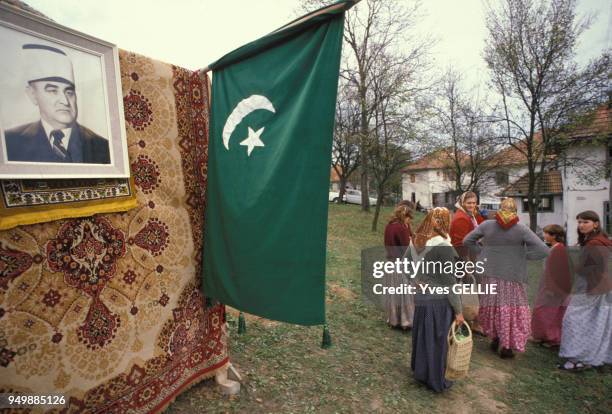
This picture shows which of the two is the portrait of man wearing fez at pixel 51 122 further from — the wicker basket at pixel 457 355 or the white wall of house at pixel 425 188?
the white wall of house at pixel 425 188

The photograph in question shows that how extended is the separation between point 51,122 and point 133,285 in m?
1.13

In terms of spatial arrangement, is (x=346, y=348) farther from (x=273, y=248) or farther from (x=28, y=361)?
(x=28, y=361)

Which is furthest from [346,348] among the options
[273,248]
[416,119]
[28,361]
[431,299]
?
[416,119]

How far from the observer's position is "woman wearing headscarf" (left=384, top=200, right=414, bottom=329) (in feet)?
15.9

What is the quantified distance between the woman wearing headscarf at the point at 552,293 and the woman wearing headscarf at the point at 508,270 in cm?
62

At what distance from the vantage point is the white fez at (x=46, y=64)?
170 cm

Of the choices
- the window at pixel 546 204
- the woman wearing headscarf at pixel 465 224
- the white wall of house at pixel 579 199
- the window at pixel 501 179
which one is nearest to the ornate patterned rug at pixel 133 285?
the woman wearing headscarf at pixel 465 224

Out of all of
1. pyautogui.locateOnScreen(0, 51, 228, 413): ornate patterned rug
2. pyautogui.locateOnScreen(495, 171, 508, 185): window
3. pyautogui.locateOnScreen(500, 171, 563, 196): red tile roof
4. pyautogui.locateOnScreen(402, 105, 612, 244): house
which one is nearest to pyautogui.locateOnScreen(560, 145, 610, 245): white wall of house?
pyautogui.locateOnScreen(402, 105, 612, 244): house

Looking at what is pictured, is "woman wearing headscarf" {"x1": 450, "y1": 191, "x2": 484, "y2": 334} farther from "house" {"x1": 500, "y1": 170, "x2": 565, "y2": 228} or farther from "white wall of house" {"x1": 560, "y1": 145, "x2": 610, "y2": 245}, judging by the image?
"house" {"x1": 500, "y1": 170, "x2": 565, "y2": 228}

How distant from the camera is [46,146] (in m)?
1.78

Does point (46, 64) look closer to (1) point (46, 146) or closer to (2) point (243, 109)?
(1) point (46, 146)

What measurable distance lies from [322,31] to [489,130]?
57.7 ft

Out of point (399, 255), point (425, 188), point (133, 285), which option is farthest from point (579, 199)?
point (425, 188)

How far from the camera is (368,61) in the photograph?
652 inches
